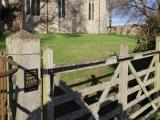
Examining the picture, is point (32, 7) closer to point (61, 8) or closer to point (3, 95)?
point (61, 8)

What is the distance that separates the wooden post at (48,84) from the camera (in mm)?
5469

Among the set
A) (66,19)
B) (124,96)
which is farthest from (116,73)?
(66,19)

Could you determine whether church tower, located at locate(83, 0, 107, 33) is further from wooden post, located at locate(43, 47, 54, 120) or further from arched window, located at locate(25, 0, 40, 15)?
wooden post, located at locate(43, 47, 54, 120)

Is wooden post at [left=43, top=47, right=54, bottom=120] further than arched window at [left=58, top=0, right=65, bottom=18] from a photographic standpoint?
No

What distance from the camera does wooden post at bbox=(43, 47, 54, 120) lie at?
5.47m

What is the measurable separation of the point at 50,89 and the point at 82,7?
36.1 meters

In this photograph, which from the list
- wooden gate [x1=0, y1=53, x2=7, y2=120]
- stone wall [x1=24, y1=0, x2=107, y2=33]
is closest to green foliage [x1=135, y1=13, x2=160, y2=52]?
wooden gate [x1=0, y1=53, x2=7, y2=120]

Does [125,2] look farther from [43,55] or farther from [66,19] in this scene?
[43,55]

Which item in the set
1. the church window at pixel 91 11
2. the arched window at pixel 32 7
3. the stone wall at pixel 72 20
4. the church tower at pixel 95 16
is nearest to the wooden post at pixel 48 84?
the stone wall at pixel 72 20

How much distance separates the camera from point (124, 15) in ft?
172

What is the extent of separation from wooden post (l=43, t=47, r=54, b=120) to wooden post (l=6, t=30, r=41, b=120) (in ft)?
0.84

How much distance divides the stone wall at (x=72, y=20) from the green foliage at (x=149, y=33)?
21301 mm

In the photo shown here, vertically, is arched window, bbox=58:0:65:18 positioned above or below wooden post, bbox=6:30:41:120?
above

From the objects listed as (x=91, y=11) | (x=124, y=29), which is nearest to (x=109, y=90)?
(x=91, y=11)
